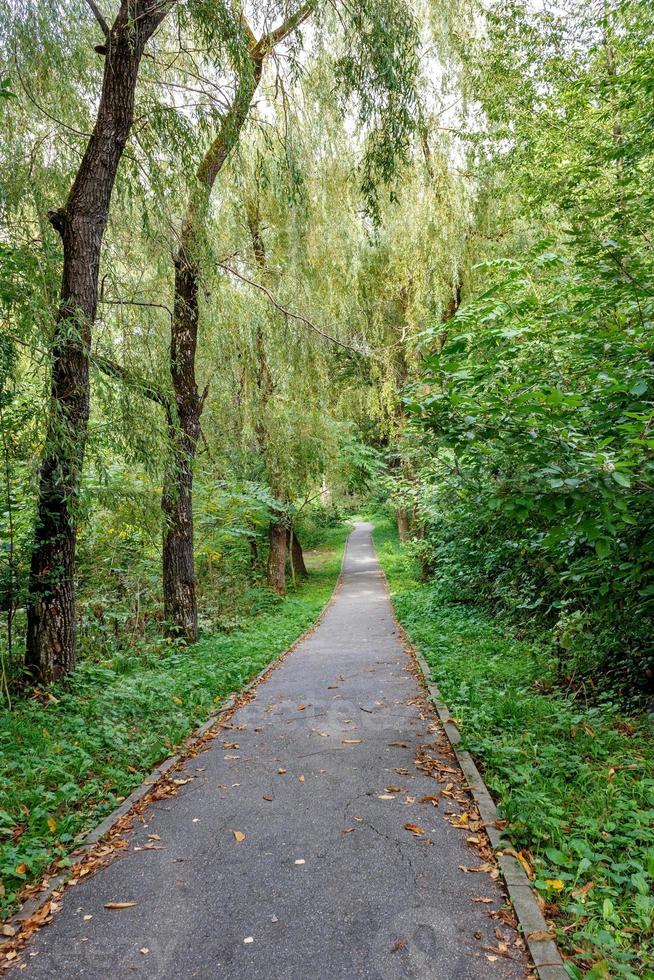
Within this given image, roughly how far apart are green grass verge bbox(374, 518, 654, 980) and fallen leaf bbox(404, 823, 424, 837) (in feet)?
1.72

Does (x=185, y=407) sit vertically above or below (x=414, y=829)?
above

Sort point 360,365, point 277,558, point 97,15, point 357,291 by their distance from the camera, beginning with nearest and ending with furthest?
point 97,15, point 360,365, point 357,291, point 277,558

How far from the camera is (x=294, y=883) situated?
297cm

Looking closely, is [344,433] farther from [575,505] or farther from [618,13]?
[575,505]

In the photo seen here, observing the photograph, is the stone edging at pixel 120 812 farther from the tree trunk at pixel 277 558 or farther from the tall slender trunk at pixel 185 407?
the tree trunk at pixel 277 558

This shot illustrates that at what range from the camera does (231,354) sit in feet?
30.3

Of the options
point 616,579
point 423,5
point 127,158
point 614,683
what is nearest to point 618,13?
point 423,5

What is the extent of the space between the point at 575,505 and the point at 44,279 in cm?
467

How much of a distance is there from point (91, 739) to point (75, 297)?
3.97 meters

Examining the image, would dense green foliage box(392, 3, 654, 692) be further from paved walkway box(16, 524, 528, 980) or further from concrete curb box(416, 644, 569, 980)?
paved walkway box(16, 524, 528, 980)

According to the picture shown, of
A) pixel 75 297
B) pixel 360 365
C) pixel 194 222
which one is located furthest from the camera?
pixel 360 365

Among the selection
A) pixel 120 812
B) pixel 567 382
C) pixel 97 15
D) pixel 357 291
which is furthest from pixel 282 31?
pixel 120 812

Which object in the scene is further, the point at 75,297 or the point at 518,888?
the point at 75,297

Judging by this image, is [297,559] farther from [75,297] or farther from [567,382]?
[567,382]
